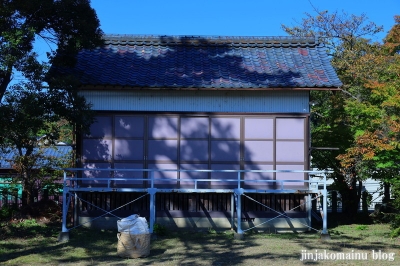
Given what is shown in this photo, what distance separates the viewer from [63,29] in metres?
14.4

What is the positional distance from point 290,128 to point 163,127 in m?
3.93

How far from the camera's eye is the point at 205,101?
17047 mm

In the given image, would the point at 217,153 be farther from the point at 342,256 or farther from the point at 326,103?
the point at 326,103

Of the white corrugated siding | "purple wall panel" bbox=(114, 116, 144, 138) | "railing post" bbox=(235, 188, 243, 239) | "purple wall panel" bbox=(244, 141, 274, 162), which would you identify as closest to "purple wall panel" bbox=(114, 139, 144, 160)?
"purple wall panel" bbox=(114, 116, 144, 138)

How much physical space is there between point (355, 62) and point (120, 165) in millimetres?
10805

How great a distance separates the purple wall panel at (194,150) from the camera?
55.3 feet

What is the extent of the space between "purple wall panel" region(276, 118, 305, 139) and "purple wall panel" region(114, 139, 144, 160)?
4.28 metres

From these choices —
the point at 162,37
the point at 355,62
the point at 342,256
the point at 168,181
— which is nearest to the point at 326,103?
the point at 355,62

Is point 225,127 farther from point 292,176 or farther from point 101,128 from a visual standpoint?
point 101,128

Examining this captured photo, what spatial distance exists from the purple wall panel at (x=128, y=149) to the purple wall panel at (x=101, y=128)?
381 millimetres

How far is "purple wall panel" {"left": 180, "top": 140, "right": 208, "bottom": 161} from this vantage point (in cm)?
1686

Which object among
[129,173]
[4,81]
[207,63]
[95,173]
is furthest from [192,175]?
[4,81]

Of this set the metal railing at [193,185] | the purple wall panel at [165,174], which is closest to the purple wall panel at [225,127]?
the metal railing at [193,185]

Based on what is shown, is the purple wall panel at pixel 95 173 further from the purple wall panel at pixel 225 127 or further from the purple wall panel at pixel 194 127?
the purple wall panel at pixel 225 127
